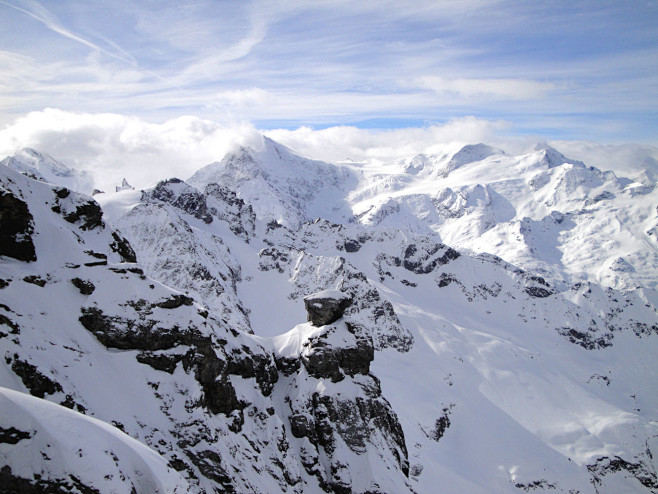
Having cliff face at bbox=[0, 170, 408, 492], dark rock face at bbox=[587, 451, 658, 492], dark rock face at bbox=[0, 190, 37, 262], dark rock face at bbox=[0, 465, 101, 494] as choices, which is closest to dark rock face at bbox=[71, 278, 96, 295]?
cliff face at bbox=[0, 170, 408, 492]

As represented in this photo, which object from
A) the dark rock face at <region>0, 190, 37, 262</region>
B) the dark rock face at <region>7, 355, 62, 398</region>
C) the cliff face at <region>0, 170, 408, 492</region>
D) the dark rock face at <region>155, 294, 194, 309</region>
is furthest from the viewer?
the dark rock face at <region>155, 294, 194, 309</region>

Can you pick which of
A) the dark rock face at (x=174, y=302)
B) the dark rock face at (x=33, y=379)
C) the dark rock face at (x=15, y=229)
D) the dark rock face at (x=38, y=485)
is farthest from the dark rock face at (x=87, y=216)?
the dark rock face at (x=38, y=485)

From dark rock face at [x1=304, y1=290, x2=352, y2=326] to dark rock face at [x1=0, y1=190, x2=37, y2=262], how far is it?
28.0 m

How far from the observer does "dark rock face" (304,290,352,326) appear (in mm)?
51750

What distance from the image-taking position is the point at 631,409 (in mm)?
161625

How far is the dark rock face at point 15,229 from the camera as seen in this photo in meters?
33.4

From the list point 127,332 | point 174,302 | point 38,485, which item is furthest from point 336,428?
point 38,485

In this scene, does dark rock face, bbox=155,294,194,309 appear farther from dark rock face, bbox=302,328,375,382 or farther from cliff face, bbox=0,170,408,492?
dark rock face, bbox=302,328,375,382

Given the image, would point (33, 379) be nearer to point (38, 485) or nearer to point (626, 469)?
point (38, 485)

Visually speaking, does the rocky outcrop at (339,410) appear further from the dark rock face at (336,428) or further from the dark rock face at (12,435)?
the dark rock face at (12,435)

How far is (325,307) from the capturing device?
51750 mm

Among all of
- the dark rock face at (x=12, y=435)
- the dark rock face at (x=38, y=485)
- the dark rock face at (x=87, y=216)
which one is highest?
the dark rock face at (x=87, y=216)

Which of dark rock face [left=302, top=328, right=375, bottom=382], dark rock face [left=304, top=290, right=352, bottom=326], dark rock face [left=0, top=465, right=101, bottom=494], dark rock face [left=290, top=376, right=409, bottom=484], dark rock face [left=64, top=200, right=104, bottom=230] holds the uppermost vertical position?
dark rock face [left=64, top=200, right=104, bottom=230]

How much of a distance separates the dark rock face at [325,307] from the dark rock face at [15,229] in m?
28.0
